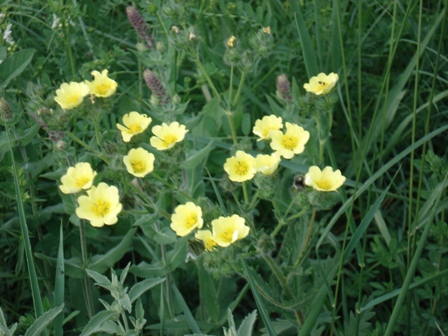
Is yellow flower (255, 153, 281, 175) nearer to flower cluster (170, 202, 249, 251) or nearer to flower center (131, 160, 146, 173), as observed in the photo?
flower cluster (170, 202, 249, 251)

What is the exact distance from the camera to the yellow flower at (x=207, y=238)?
140 centimetres

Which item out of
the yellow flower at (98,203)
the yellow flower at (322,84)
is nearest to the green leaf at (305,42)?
the yellow flower at (322,84)

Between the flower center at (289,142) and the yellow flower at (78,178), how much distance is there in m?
0.43

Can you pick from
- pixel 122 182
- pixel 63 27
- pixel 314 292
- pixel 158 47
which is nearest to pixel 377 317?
pixel 314 292

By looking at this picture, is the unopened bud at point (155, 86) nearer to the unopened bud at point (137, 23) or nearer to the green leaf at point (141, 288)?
the unopened bud at point (137, 23)

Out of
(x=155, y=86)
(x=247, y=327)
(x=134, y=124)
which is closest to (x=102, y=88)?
(x=134, y=124)

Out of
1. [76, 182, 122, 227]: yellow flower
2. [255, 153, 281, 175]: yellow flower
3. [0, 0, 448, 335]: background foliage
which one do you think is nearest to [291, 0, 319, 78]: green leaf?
[0, 0, 448, 335]: background foliage

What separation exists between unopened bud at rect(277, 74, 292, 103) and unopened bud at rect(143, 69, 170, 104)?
1.01 ft

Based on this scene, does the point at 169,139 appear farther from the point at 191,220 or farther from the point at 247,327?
the point at 247,327

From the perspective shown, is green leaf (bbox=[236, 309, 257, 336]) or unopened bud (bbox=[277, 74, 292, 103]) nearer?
green leaf (bbox=[236, 309, 257, 336])

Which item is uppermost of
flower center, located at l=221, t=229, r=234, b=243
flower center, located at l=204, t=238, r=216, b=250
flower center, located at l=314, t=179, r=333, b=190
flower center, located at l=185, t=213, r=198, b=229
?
flower center, located at l=314, t=179, r=333, b=190

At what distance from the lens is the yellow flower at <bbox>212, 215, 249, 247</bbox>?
134 centimetres

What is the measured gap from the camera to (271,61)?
2.41m

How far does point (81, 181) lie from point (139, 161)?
0.44ft
